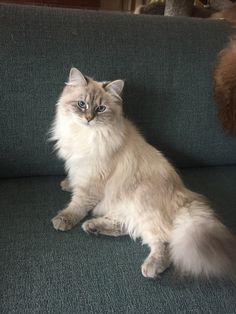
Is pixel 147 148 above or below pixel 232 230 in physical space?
above

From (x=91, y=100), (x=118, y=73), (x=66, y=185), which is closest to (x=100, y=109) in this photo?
(x=91, y=100)

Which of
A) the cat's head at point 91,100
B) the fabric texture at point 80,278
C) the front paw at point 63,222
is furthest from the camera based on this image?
the cat's head at point 91,100

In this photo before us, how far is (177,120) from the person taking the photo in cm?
157

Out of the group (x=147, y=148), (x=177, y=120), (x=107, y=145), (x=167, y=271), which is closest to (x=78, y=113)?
(x=107, y=145)

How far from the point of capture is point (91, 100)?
1271mm

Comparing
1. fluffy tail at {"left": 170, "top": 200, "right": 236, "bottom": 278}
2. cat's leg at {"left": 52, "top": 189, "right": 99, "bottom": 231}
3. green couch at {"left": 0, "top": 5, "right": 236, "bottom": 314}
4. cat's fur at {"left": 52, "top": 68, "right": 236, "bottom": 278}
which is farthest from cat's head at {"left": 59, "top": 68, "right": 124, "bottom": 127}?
fluffy tail at {"left": 170, "top": 200, "right": 236, "bottom": 278}

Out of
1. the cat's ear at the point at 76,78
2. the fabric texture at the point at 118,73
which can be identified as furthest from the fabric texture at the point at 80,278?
the cat's ear at the point at 76,78

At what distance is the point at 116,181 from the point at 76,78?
40cm

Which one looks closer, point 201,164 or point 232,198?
point 232,198

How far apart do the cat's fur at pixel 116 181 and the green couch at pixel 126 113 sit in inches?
2.4

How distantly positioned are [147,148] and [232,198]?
402 mm

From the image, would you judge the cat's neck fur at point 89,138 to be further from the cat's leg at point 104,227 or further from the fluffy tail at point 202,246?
the fluffy tail at point 202,246

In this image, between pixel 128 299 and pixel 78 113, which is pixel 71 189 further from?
pixel 128 299

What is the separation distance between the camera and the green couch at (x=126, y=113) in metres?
0.95
